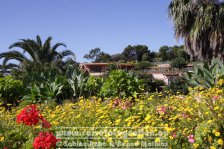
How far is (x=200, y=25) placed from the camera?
62.9 feet

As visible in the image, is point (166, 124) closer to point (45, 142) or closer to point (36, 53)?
point (45, 142)

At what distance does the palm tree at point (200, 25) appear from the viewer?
61.7 feet

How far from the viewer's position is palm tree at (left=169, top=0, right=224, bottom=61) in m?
18.8

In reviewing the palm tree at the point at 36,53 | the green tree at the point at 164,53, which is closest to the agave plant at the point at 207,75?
the palm tree at the point at 36,53

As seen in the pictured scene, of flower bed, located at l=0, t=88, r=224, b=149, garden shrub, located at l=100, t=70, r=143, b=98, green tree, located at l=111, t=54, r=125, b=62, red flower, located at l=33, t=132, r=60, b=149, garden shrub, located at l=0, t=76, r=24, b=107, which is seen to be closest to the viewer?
red flower, located at l=33, t=132, r=60, b=149

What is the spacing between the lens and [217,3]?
2006 centimetres

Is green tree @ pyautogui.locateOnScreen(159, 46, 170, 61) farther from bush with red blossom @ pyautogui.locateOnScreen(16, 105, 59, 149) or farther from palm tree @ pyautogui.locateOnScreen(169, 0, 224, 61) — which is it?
bush with red blossom @ pyautogui.locateOnScreen(16, 105, 59, 149)

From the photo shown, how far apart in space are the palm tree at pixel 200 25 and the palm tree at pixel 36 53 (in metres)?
8.14

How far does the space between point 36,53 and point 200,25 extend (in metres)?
10.5

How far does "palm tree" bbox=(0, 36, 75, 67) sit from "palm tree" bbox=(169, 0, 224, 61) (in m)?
8.14

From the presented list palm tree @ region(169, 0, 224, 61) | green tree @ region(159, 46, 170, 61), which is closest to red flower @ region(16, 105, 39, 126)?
palm tree @ region(169, 0, 224, 61)

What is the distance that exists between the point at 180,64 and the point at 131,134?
1846 inches

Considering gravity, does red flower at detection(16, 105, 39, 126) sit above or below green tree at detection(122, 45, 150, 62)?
below

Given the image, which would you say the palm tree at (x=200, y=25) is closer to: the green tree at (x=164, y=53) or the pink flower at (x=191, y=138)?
the pink flower at (x=191, y=138)
